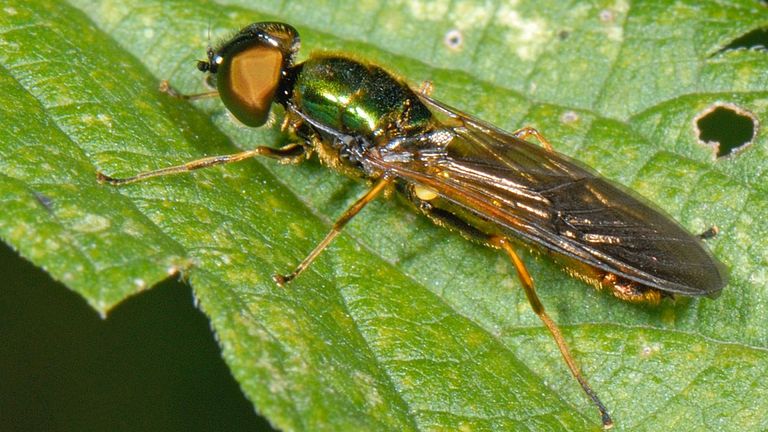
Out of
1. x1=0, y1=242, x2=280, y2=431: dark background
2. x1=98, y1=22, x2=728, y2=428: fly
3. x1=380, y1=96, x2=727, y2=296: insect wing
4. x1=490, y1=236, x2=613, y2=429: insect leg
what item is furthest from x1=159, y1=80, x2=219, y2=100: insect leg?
x1=490, y1=236, x2=613, y2=429: insect leg

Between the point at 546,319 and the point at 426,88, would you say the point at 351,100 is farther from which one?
the point at 546,319

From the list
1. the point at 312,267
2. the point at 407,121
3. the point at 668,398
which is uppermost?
the point at 407,121

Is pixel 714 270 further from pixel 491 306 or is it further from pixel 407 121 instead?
pixel 407 121

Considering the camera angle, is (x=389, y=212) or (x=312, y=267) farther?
A: (x=389, y=212)

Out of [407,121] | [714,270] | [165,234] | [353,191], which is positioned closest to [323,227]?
[353,191]

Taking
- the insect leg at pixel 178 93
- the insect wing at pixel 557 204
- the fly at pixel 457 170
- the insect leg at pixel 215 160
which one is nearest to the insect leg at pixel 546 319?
the fly at pixel 457 170

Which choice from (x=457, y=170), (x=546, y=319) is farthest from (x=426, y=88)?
(x=546, y=319)
